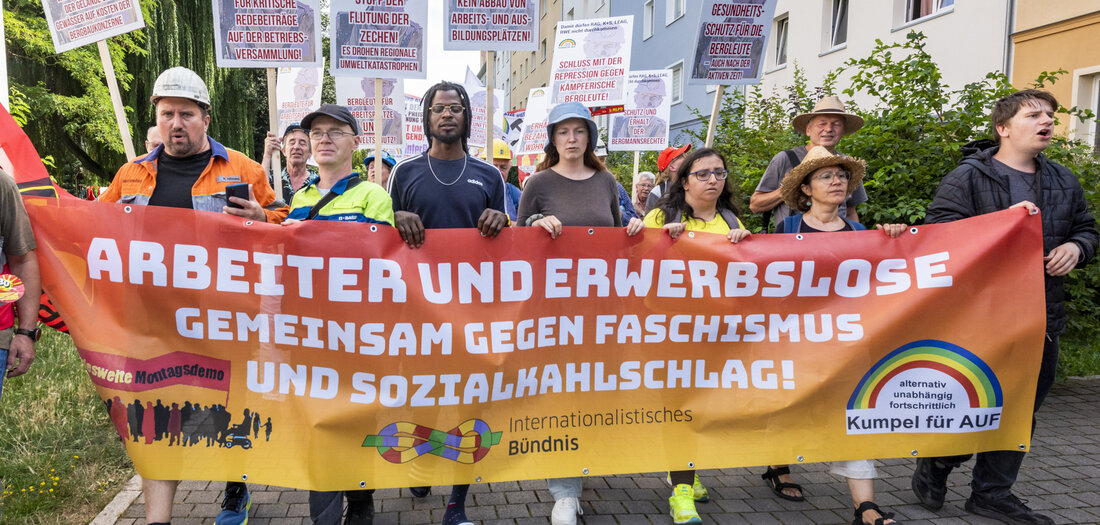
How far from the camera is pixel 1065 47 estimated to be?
11.8m

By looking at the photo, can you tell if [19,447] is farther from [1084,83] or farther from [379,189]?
[1084,83]

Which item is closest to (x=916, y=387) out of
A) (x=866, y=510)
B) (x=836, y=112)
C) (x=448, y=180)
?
(x=866, y=510)

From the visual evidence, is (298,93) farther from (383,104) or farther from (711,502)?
(711,502)

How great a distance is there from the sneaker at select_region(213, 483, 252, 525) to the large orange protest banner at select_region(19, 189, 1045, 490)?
0.46 metres

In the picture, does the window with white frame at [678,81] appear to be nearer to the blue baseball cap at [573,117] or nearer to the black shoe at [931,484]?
the blue baseball cap at [573,117]

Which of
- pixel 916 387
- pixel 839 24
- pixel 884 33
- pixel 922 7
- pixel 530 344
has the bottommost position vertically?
pixel 916 387

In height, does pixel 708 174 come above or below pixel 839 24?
below

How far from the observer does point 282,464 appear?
329cm

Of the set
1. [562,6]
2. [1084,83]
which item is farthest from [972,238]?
[562,6]

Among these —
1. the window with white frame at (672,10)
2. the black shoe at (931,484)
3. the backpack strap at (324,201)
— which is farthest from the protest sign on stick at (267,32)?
the window with white frame at (672,10)

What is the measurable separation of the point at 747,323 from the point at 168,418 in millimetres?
2677

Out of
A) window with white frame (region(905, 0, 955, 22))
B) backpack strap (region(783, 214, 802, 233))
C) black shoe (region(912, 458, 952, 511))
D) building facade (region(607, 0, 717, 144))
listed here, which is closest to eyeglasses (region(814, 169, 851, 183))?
backpack strap (region(783, 214, 802, 233))

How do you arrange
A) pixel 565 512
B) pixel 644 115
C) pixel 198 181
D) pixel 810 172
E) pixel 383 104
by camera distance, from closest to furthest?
pixel 198 181, pixel 565 512, pixel 810 172, pixel 383 104, pixel 644 115

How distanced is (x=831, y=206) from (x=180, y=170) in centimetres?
322
